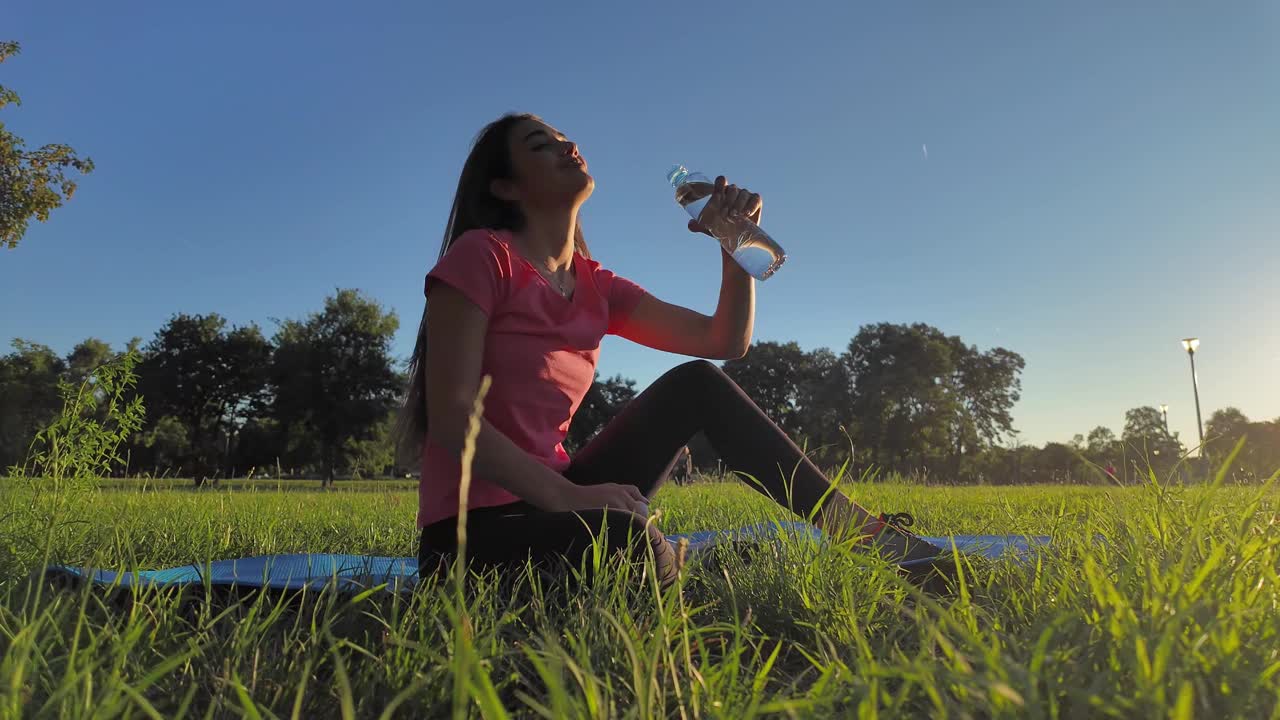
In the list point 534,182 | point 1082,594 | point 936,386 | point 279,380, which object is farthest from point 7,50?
point 936,386

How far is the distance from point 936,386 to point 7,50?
46275mm

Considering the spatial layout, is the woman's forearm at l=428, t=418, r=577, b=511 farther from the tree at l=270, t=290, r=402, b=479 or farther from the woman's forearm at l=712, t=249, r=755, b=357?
the tree at l=270, t=290, r=402, b=479

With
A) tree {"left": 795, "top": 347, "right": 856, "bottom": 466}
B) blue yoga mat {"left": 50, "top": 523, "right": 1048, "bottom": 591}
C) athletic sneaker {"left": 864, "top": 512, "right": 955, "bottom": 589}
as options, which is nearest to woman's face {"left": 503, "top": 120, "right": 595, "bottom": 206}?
blue yoga mat {"left": 50, "top": 523, "right": 1048, "bottom": 591}

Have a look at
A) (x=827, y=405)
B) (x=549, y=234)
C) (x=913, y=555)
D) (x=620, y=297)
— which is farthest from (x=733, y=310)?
(x=827, y=405)

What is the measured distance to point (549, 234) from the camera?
2.69 m

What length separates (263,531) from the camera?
4086 millimetres

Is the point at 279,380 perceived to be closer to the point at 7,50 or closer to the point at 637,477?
the point at 7,50

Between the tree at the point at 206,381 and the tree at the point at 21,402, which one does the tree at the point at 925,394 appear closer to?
the tree at the point at 206,381

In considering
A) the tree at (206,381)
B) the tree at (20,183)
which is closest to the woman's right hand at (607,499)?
the tree at (20,183)

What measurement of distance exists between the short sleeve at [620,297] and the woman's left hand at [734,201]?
0.50 m

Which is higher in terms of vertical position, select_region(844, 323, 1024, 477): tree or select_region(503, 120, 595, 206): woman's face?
select_region(844, 323, 1024, 477): tree

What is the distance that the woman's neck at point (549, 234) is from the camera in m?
2.66

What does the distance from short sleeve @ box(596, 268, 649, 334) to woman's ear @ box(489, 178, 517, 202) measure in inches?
17.1

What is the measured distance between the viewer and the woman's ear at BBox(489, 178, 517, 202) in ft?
9.06
